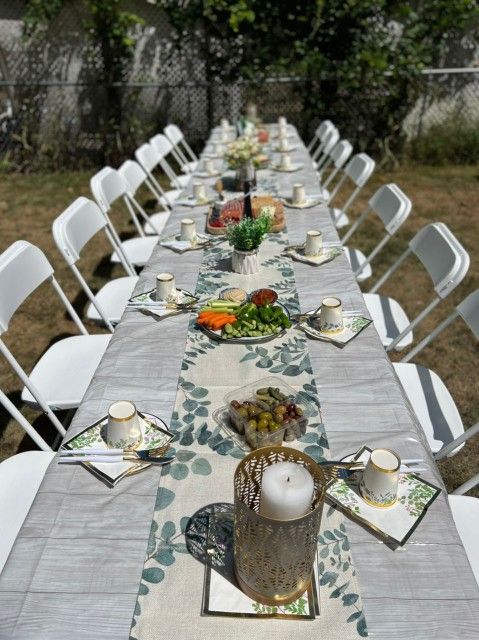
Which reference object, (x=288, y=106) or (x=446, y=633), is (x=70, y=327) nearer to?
(x=446, y=633)

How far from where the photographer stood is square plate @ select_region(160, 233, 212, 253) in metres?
2.92

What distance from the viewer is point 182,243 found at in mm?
2977

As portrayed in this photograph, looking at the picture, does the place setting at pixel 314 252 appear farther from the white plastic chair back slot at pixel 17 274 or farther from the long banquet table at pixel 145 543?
the white plastic chair back slot at pixel 17 274

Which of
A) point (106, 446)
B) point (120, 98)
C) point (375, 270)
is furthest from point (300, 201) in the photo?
point (120, 98)

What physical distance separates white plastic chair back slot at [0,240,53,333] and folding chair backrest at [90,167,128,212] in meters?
1.07

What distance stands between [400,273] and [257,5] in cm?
518

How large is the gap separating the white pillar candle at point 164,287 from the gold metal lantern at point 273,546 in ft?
4.08

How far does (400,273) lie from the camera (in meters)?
4.88

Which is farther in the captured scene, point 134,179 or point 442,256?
point 134,179

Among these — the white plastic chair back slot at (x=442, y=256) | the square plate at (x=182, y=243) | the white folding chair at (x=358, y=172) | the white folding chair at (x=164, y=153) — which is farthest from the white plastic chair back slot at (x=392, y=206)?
the white folding chair at (x=164, y=153)

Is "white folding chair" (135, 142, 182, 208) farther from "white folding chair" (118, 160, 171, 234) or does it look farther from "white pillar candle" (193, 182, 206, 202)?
"white pillar candle" (193, 182, 206, 202)

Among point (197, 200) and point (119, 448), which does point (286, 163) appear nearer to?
point (197, 200)

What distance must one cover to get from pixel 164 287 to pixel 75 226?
98 cm

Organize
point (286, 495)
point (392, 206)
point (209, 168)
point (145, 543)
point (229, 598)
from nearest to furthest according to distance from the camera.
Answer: point (286, 495) → point (229, 598) → point (145, 543) → point (392, 206) → point (209, 168)
